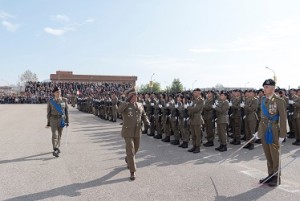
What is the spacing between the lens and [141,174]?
A: 24.3 ft

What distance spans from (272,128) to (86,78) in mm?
71099

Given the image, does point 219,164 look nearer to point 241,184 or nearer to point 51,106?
point 241,184

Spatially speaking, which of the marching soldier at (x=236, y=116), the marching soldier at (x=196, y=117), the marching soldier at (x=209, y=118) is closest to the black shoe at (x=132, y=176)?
the marching soldier at (x=196, y=117)

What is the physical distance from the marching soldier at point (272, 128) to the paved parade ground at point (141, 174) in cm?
35

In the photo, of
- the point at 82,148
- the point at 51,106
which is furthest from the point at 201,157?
the point at 51,106

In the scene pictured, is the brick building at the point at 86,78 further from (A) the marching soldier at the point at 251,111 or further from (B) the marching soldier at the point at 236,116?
(A) the marching soldier at the point at 251,111

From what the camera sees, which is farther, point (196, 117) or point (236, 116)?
point (236, 116)

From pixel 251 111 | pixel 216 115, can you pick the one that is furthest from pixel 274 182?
pixel 251 111

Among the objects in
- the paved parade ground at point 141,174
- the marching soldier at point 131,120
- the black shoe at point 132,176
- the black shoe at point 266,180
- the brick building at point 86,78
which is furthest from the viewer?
the brick building at point 86,78

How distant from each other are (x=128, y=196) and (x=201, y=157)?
390cm

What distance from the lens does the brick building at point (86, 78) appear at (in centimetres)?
7388

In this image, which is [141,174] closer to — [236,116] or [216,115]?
[216,115]

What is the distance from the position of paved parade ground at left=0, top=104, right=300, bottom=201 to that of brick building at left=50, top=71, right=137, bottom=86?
6354cm

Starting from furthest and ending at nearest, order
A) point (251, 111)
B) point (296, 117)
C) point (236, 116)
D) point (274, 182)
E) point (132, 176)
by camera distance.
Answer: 1. point (236, 116)
2. point (296, 117)
3. point (251, 111)
4. point (132, 176)
5. point (274, 182)
